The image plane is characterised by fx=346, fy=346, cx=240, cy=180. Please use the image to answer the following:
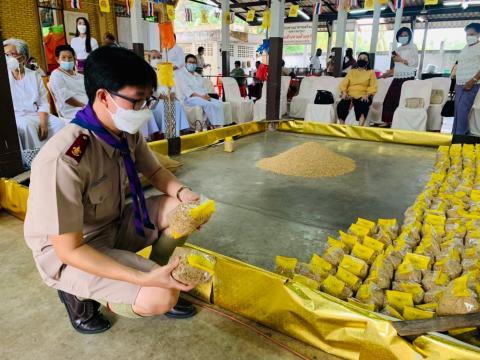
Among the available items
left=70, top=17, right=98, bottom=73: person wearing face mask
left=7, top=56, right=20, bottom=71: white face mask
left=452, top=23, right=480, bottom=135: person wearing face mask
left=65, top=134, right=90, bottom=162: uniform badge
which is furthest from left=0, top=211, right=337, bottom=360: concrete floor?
left=452, top=23, right=480, bottom=135: person wearing face mask

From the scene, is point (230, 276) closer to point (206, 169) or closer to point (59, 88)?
point (206, 169)

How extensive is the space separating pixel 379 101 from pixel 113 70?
5.90 metres

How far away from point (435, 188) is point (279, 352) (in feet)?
5.71

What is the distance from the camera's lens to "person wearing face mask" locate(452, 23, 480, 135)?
13.9 feet

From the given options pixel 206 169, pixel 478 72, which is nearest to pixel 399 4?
pixel 478 72

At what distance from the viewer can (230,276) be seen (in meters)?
1.37

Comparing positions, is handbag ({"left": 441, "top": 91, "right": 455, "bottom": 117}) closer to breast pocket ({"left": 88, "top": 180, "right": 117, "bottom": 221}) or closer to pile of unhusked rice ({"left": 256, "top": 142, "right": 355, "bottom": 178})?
pile of unhusked rice ({"left": 256, "top": 142, "right": 355, "bottom": 178})

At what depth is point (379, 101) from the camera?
19.9ft

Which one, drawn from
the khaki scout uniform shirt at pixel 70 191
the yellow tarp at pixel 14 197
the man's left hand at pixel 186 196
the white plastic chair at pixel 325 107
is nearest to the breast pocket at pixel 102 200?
the khaki scout uniform shirt at pixel 70 191

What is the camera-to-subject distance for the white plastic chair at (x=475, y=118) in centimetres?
475

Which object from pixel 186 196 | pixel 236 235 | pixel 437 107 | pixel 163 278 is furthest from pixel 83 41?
pixel 437 107

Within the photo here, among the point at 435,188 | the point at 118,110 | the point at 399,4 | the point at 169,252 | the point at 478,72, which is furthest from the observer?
the point at 399,4

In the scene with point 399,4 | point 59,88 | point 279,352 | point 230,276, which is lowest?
point 279,352

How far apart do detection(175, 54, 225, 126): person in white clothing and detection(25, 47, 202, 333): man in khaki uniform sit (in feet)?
13.5
